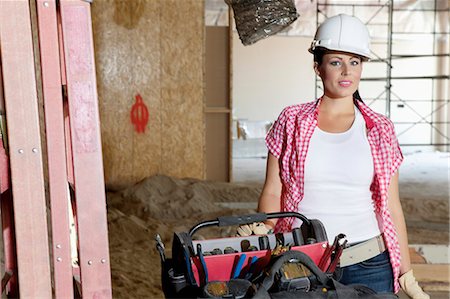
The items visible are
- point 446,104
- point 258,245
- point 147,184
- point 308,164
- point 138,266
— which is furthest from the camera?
point 446,104

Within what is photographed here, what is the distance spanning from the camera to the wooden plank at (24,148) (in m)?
1.40

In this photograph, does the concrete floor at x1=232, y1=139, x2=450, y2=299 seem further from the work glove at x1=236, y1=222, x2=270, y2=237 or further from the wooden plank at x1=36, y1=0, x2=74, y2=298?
the wooden plank at x1=36, y1=0, x2=74, y2=298

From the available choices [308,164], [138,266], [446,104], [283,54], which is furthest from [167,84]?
[446,104]

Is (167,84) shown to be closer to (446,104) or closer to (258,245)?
(258,245)

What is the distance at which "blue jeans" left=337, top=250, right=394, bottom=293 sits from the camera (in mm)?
2115

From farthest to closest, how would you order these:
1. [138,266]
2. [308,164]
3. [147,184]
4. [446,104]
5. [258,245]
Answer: [446,104], [147,184], [138,266], [308,164], [258,245]

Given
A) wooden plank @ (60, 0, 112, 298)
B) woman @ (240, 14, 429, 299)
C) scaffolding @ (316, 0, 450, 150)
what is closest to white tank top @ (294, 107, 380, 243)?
woman @ (240, 14, 429, 299)

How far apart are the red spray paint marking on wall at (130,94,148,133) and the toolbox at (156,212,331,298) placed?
5.90 meters

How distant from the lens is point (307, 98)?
54.4 ft

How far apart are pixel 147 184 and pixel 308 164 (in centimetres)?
527

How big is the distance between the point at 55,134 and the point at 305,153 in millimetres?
950

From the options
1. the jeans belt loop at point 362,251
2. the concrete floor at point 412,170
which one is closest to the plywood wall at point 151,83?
the concrete floor at point 412,170

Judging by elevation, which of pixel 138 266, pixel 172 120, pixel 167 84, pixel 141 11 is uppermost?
pixel 141 11

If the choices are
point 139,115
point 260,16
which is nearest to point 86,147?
point 260,16
